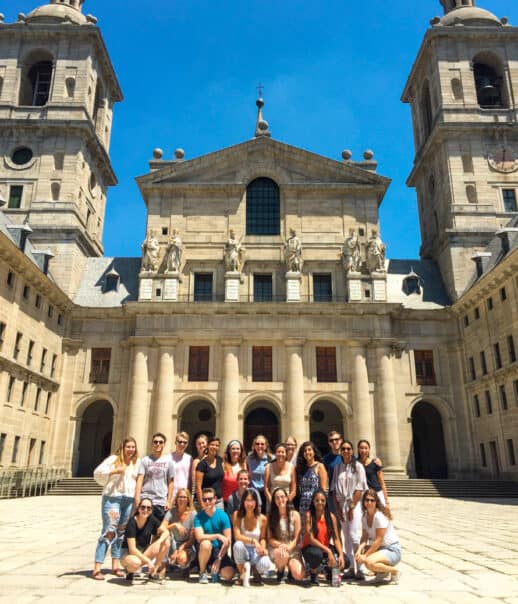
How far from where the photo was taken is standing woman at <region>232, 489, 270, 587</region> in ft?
31.4

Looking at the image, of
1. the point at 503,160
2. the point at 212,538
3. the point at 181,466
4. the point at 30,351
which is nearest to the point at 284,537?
the point at 212,538

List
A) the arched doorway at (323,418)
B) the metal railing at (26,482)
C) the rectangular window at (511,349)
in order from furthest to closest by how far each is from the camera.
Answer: the arched doorway at (323,418) → the rectangular window at (511,349) → the metal railing at (26,482)

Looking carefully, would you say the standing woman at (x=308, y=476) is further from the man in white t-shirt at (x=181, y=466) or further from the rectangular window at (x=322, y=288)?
the rectangular window at (x=322, y=288)

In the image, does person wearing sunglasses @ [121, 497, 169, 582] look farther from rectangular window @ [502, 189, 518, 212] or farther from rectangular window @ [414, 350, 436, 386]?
rectangular window @ [502, 189, 518, 212]

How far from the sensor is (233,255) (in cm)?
3919

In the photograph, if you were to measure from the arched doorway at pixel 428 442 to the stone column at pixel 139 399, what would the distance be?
2032cm

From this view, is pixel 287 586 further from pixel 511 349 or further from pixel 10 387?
pixel 511 349

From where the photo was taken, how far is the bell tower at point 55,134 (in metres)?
42.7

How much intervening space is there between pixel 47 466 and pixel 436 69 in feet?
147

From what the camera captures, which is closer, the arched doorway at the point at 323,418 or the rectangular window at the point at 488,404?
the rectangular window at the point at 488,404

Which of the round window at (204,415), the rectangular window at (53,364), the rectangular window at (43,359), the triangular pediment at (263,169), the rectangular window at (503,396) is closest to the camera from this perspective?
the rectangular window at (503,396)

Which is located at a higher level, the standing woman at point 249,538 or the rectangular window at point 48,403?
the rectangular window at point 48,403

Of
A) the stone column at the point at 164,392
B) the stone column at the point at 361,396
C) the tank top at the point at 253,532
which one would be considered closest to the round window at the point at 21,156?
the stone column at the point at 164,392

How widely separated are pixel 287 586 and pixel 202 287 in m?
31.8
